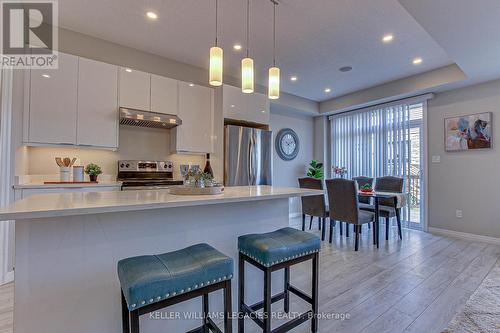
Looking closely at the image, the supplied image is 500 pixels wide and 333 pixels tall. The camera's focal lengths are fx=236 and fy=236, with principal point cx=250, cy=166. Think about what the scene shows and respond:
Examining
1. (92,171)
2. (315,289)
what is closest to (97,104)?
(92,171)

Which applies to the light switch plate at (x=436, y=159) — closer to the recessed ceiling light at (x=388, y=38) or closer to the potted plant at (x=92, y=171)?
the recessed ceiling light at (x=388, y=38)

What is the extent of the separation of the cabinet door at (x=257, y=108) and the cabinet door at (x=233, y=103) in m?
0.11

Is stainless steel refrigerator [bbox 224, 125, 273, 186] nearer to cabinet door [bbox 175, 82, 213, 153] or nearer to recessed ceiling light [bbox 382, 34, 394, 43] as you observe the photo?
cabinet door [bbox 175, 82, 213, 153]

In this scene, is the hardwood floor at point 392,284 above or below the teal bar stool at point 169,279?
below

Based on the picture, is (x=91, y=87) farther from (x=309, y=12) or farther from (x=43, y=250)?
(x=309, y=12)

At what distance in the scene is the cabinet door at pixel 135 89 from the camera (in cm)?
→ 311

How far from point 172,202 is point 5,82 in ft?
8.67

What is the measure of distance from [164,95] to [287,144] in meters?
3.09

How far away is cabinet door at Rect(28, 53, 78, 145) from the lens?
260 cm

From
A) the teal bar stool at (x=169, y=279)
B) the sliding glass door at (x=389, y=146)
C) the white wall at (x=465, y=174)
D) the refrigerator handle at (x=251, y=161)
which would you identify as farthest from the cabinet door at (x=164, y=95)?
the white wall at (x=465, y=174)

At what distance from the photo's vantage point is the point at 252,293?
1.93 meters

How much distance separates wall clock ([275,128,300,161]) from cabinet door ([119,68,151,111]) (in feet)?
9.77

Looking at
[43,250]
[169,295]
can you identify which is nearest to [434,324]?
[169,295]

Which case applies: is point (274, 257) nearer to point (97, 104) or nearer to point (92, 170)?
point (92, 170)
